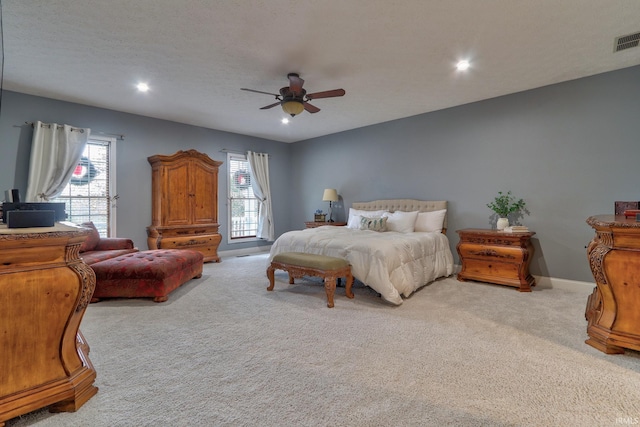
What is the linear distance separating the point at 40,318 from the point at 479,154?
5277mm

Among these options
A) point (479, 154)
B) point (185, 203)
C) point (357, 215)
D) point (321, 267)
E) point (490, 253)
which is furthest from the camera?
point (357, 215)

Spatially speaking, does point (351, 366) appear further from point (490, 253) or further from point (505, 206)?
point (505, 206)

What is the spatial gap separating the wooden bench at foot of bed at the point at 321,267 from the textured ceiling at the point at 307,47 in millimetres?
2215

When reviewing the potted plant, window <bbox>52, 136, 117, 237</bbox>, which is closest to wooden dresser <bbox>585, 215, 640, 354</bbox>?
the potted plant

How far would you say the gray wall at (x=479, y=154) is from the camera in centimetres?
372

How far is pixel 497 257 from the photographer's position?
4.07m

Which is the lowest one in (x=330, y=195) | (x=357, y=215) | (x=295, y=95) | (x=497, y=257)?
(x=497, y=257)

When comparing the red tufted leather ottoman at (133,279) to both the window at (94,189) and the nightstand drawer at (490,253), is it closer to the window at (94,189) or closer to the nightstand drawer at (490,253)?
the window at (94,189)

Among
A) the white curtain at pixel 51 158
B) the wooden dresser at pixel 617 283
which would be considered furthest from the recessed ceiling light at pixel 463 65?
the white curtain at pixel 51 158

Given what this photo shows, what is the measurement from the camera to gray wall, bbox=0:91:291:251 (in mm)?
4246

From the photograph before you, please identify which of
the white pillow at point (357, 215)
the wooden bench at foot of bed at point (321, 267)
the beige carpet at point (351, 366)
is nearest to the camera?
the beige carpet at point (351, 366)

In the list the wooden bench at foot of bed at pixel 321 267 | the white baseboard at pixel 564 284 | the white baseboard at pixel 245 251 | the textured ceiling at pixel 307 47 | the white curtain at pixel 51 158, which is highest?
the textured ceiling at pixel 307 47

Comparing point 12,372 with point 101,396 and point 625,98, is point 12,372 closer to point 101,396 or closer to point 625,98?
point 101,396

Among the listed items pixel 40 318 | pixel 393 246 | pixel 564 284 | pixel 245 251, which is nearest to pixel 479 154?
pixel 564 284
